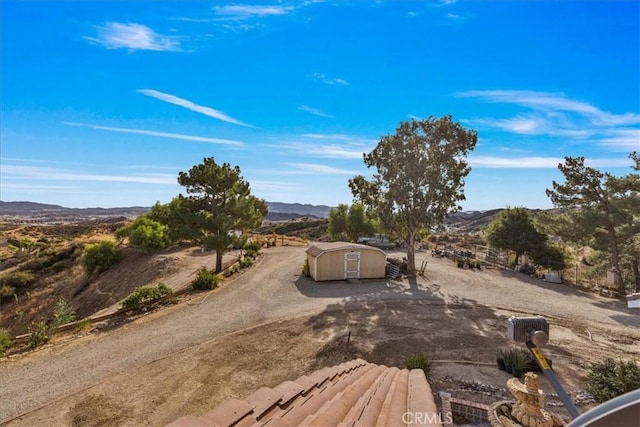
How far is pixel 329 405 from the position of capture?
3805 mm

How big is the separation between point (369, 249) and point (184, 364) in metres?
14.2

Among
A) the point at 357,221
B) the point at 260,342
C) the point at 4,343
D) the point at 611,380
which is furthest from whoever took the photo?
the point at 357,221

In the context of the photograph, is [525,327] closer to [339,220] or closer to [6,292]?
[339,220]

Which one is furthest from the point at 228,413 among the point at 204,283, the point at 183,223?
the point at 183,223

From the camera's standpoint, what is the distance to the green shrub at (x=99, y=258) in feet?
97.9

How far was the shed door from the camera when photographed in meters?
21.8

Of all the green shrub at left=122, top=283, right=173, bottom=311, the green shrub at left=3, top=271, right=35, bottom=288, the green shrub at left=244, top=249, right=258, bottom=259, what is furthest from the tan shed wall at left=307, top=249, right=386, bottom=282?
the green shrub at left=3, top=271, right=35, bottom=288

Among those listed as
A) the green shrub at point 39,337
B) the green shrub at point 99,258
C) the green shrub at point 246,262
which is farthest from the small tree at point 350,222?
the green shrub at point 39,337

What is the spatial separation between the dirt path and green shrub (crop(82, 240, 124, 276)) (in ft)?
58.7

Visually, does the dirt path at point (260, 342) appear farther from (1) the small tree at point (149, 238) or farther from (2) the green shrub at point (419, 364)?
(1) the small tree at point (149, 238)

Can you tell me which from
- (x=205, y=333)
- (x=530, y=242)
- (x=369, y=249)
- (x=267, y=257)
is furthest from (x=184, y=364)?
(x=530, y=242)

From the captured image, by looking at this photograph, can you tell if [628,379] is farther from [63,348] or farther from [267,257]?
[267,257]

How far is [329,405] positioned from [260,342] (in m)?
8.75

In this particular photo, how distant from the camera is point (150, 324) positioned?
1380cm
